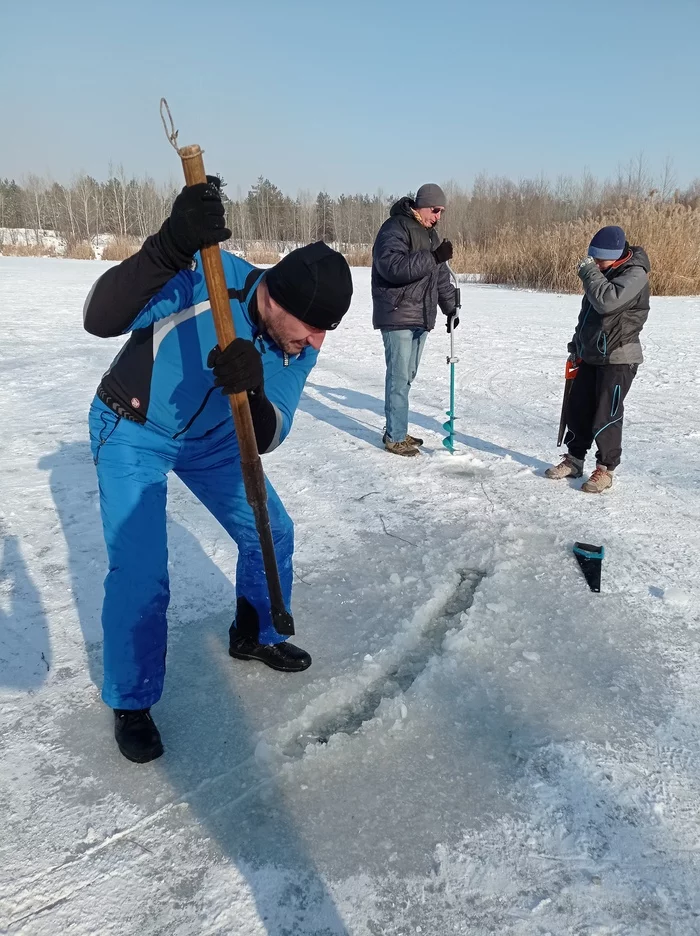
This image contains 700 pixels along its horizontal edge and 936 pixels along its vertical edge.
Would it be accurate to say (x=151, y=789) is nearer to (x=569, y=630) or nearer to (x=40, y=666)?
(x=40, y=666)

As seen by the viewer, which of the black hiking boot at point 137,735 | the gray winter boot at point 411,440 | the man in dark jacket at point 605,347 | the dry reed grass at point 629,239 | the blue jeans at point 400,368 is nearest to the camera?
the black hiking boot at point 137,735

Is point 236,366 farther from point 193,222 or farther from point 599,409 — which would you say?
point 599,409

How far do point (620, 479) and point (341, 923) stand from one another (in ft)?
12.2

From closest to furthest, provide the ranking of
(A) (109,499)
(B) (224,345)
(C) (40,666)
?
(B) (224,345)
(A) (109,499)
(C) (40,666)

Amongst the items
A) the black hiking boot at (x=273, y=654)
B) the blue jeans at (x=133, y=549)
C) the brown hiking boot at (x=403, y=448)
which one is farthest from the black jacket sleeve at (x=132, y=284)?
the brown hiking boot at (x=403, y=448)

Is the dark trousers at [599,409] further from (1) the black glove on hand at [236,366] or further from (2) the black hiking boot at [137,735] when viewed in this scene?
(2) the black hiking boot at [137,735]

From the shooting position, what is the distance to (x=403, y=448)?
16.9 ft

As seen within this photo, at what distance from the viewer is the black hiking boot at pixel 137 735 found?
7.02 ft

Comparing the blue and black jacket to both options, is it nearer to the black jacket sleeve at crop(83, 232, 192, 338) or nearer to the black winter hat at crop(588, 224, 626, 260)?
the black jacket sleeve at crop(83, 232, 192, 338)

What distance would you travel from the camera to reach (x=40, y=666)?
261 cm

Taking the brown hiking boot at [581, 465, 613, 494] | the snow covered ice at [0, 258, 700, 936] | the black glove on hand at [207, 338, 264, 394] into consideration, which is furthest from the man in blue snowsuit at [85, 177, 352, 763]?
the brown hiking boot at [581, 465, 613, 494]

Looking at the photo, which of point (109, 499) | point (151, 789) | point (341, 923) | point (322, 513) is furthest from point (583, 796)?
point (322, 513)

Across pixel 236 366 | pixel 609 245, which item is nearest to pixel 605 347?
pixel 609 245

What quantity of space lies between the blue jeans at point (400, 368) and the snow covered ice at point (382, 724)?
0.60 metres
